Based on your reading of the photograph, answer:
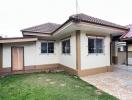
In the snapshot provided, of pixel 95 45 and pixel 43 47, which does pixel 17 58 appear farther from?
pixel 95 45

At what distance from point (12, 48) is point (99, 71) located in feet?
25.1

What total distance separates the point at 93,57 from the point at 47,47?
507cm

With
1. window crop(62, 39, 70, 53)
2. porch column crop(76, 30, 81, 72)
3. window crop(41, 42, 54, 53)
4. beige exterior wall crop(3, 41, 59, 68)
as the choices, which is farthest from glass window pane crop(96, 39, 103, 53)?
beige exterior wall crop(3, 41, 59, 68)

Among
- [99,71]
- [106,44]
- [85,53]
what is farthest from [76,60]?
[106,44]

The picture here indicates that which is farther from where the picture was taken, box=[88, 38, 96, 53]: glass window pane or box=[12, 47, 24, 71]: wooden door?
box=[12, 47, 24, 71]: wooden door

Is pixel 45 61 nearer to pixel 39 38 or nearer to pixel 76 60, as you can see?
pixel 39 38

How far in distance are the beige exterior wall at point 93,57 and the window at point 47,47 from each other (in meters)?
4.87

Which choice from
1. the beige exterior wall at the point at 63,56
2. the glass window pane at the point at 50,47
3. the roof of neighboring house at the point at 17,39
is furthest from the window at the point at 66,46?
the roof of neighboring house at the point at 17,39

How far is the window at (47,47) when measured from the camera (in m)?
13.9

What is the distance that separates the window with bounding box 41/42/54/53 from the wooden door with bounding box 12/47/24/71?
190cm

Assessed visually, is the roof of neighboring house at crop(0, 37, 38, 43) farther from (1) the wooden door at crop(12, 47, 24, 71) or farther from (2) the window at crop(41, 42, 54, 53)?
(2) the window at crop(41, 42, 54, 53)

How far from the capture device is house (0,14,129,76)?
9938 mm

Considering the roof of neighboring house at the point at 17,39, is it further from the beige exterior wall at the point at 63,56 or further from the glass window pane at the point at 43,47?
the glass window pane at the point at 43,47

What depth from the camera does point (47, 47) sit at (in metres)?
14.0
